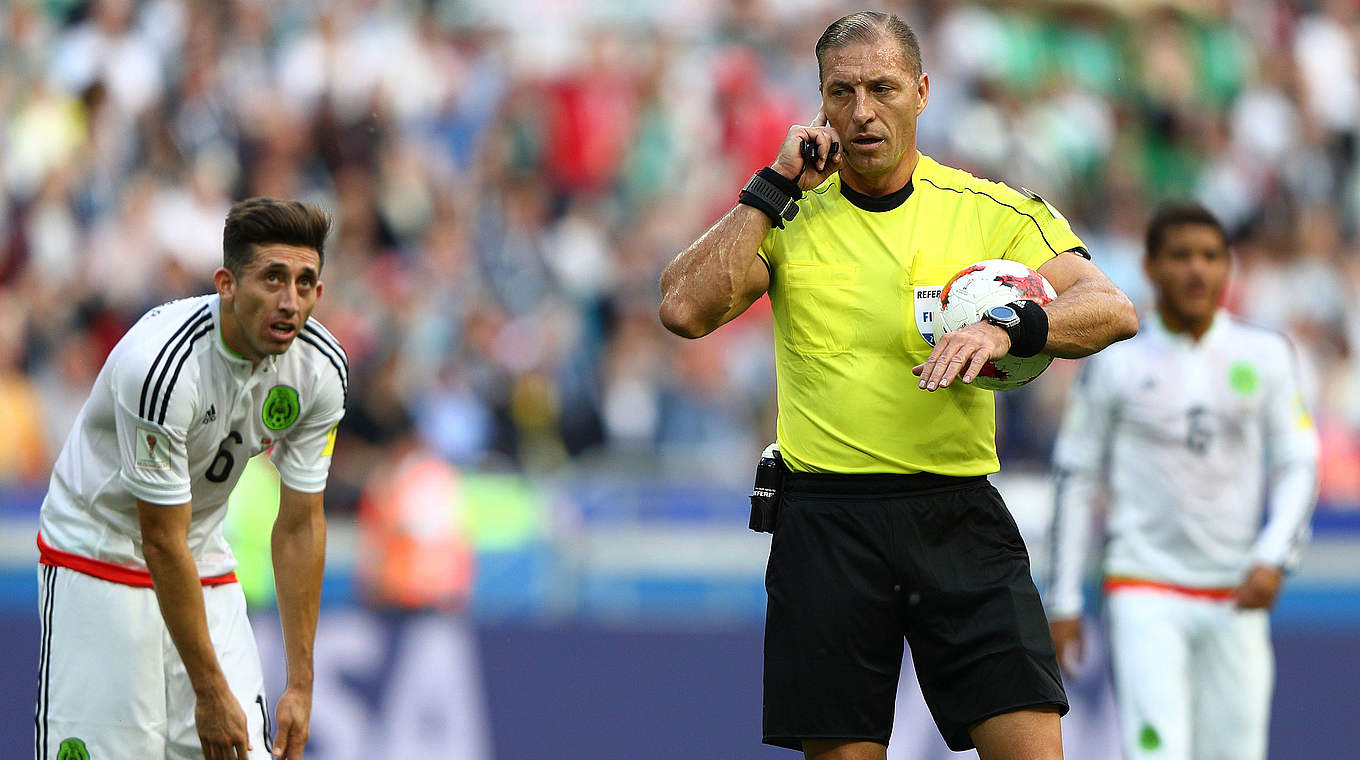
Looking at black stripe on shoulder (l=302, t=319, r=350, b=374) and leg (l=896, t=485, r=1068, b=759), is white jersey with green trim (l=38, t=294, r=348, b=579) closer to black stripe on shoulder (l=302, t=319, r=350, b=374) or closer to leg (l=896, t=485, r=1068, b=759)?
black stripe on shoulder (l=302, t=319, r=350, b=374)

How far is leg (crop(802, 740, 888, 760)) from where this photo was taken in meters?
5.21

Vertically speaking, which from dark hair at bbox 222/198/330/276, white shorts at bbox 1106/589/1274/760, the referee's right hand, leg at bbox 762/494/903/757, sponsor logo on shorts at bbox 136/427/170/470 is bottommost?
white shorts at bbox 1106/589/1274/760

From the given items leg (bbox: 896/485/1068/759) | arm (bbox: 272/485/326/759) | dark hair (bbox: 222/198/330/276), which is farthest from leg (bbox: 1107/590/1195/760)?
dark hair (bbox: 222/198/330/276)

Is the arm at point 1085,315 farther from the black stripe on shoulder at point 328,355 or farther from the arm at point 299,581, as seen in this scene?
the arm at point 299,581

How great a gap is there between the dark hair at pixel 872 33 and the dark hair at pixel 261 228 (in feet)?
5.63

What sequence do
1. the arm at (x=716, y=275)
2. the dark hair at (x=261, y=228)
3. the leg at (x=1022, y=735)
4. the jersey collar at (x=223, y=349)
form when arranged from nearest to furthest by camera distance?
1. the leg at (x=1022, y=735)
2. the arm at (x=716, y=275)
3. the dark hair at (x=261, y=228)
4. the jersey collar at (x=223, y=349)

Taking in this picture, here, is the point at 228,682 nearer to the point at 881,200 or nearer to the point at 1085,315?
the point at 881,200

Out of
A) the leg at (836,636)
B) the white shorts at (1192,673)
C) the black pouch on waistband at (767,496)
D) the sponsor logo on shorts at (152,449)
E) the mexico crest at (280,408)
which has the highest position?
the mexico crest at (280,408)

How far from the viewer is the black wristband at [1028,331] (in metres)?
4.86

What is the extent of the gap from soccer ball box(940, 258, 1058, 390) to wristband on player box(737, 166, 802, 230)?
1.70ft

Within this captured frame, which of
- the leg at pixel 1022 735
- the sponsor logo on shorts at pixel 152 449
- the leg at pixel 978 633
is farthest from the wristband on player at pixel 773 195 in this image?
the sponsor logo on shorts at pixel 152 449

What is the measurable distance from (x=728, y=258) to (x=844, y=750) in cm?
146

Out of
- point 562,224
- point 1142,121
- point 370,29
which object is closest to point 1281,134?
point 1142,121

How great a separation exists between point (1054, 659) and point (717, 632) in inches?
193
